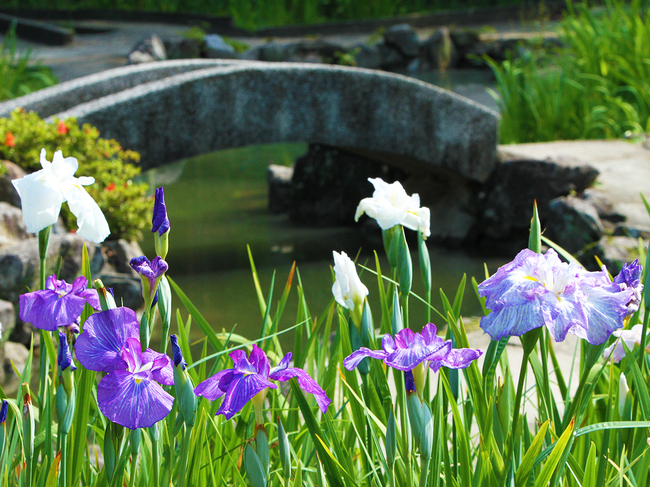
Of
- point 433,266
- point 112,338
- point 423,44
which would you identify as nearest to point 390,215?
point 112,338

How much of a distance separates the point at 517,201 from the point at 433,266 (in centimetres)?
104

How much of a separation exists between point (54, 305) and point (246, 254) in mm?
4943

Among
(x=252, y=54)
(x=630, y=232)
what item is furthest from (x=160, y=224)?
(x=252, y=54)

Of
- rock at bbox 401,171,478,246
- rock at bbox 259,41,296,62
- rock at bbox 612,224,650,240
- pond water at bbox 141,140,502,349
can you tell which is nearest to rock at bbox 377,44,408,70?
rock at bbox 259,41,296,62

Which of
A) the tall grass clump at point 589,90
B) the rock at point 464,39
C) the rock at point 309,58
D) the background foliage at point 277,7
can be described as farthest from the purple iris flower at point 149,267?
the background foliage at point 277,7

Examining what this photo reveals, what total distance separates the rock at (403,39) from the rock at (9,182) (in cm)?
1157

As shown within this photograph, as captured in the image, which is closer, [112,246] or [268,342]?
[268,342]

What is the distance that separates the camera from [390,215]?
1.20 meters

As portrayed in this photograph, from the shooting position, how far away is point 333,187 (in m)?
7.14

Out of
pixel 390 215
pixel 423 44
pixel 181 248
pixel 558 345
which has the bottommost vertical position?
pixel 181 248

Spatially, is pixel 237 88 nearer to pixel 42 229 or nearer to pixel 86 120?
pixel 86 120

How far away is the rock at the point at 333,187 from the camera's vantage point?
7.11 meters

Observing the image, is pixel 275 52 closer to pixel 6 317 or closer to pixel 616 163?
pixel 616 163

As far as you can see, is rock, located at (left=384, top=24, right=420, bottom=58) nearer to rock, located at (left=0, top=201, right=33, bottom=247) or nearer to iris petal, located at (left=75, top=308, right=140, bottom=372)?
rock, located at (left=0, top=201, right=33, bottom=247)
